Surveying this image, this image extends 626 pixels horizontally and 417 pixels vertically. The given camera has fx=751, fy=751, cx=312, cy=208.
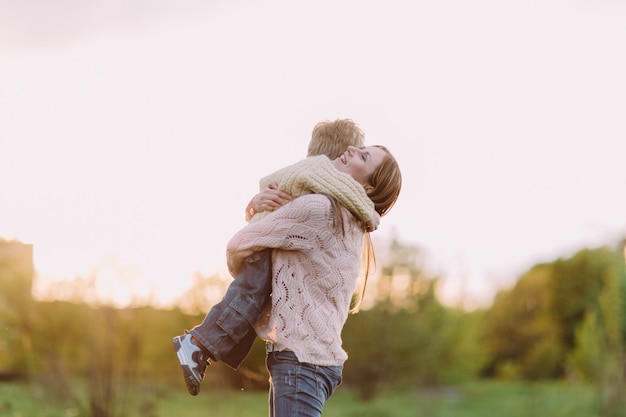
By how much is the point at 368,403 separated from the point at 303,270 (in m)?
9.65

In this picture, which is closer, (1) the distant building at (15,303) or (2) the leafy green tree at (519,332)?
(1) the distant building at (15,303)

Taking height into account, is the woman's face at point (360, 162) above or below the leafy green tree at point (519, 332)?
above

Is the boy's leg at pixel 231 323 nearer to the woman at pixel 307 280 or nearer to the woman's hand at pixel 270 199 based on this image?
the woman at pixel 307 280

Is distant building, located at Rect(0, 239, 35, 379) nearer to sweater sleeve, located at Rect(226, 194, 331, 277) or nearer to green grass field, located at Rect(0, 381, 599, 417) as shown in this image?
green grass field, located at Rect(0, 381, 599, 417)

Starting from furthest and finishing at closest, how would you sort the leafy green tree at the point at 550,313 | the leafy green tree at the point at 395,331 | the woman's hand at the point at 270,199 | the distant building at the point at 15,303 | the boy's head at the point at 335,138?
1. the leafy green tree at the point at 550,313
2. the leafy green tree at the point at 395,331
3. the distant building at the point at 15,303
4. the boy's head at the point at 335,138
5. the woman's hand at the point at 270,199

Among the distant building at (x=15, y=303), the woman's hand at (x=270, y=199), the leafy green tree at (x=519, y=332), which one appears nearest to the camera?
the woman's hand at (x=270, y=199)

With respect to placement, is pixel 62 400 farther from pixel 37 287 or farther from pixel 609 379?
pixel 609 379

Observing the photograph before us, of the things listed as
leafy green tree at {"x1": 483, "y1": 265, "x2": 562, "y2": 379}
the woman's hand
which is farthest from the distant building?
leafy green tree at {"x1": 483, "y1": 265, "x2": 562, "y2": 379}

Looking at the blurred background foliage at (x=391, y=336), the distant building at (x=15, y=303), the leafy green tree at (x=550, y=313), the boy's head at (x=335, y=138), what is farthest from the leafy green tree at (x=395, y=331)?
the boy's head at (x=335, y=138)

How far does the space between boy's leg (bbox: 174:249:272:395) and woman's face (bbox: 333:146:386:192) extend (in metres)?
0.42

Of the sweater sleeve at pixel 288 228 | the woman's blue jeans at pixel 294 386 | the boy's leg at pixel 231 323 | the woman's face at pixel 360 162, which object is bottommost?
the woman's blue jeans at pixel 294 386

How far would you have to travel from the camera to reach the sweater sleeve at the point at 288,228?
8.05 ft

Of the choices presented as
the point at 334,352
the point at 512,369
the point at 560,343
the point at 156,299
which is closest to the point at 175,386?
the point at 156,299

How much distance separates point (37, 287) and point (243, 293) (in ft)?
16.3
